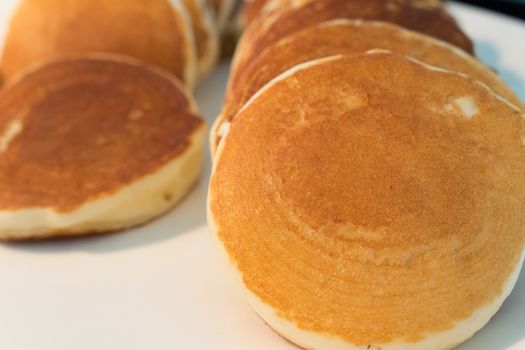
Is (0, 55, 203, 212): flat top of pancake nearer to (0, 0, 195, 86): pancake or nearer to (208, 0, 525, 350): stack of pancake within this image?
(0, 0, 195, 86): pancake

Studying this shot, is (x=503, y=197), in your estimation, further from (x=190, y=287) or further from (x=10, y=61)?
(x=10, y=61)

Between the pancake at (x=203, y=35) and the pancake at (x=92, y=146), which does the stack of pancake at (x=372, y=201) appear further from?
the pancake at (x=203, y=35)

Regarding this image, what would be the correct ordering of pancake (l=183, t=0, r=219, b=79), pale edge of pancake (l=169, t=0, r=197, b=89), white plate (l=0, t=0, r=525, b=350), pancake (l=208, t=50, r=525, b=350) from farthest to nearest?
pancake (l=183, t=0, r=219, b=79)
pale edge of pancake (l=169, t=0, r=197, b=89)
white plate (l=0, t=0, r=525, b=350)
pancake (l=208, t=50, r=525, b=350)

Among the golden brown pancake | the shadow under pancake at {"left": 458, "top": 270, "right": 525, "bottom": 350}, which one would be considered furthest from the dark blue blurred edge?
the shadow under pancake at {"left": 458, "top": 270, "right": 525, "bottom": 350}

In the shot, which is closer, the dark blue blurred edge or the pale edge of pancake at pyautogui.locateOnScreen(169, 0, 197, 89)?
the pale edge of pancake at pyautogui.locateOnScreen(169, 0, 197, 89)

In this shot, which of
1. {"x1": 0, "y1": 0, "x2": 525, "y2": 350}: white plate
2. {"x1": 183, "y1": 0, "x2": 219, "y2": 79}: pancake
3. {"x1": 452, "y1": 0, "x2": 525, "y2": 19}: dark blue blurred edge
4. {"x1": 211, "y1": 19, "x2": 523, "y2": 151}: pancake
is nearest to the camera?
{"x1": 0, "y1": 0, "x2": 525, "y2": 350}: white plate

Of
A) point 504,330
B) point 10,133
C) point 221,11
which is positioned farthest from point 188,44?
point 504,330

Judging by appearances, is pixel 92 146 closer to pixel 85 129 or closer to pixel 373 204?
pixel 85 129
